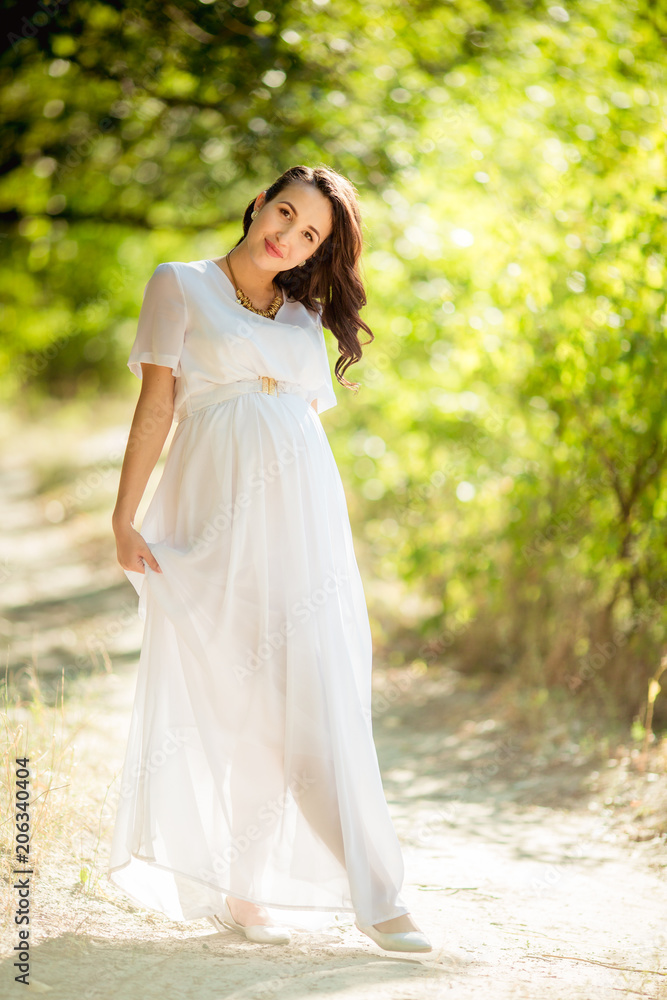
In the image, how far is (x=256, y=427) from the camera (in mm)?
2398

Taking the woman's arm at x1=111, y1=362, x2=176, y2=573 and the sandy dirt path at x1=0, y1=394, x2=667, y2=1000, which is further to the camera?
the woman's arm at x1=111, y1=362, x2=176, y2=573

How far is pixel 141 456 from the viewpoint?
237 cm

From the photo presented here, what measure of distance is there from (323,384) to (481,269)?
229 cm

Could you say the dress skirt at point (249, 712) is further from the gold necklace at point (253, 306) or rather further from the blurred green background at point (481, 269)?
the blurred green background at point (481, 269)

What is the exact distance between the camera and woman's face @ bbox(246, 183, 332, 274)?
248 cm

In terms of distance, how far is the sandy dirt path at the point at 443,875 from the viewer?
2186 millimetres

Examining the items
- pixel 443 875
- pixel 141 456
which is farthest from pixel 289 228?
pixel 443 875

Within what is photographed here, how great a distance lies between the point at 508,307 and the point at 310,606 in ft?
8.81

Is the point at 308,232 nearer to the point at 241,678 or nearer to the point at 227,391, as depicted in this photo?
the point at 227,391

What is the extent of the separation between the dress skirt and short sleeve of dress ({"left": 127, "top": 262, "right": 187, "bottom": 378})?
0.16 meters

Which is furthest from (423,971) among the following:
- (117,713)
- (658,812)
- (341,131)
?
(341,131)

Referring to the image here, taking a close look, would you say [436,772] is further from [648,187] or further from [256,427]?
[648,187]

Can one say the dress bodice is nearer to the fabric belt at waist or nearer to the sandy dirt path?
the fabric belt at waist

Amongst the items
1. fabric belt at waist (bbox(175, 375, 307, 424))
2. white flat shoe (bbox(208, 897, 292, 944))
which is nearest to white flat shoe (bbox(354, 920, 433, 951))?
white flat shoe (bbox(208, 897, 292, 944))
